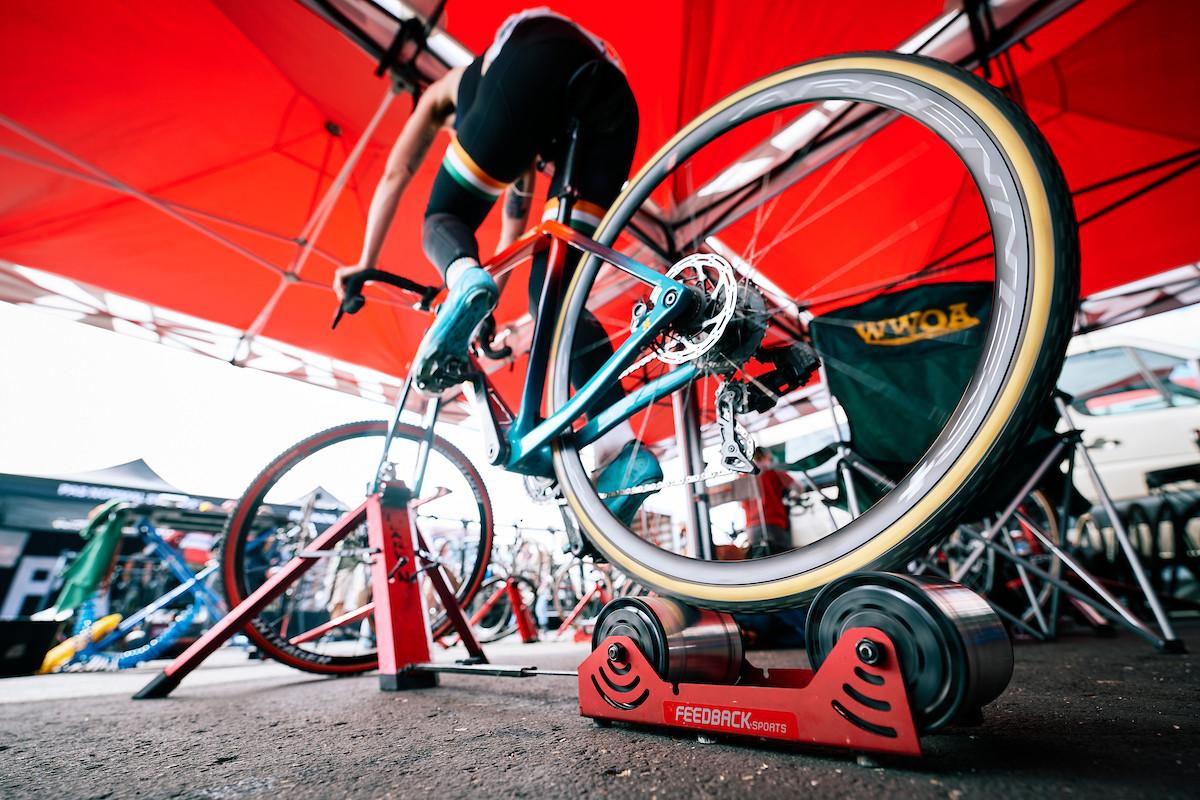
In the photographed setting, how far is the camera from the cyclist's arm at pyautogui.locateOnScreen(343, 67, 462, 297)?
1255 millimetres

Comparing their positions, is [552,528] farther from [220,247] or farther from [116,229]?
[116,229]

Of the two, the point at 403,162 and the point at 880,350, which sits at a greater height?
the point at 403,162

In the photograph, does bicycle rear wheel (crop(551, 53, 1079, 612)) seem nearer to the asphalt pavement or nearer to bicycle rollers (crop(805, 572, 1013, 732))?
bicycle rollers (crop(805, 572, 1013, 732))

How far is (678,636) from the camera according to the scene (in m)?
0.62

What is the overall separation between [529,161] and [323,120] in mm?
3225

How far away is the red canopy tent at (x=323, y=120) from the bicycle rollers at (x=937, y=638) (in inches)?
113

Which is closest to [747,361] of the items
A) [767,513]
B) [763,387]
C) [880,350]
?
[763,387]

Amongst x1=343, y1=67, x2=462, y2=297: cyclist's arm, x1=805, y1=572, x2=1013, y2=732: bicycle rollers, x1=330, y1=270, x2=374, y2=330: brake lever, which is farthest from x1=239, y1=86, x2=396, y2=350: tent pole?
x1=805, y1=572, x2=1013, y2=732: bicycle rollers

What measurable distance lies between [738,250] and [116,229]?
4.70 metres

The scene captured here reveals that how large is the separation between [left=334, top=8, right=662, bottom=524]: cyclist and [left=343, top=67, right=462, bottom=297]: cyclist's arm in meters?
0.14

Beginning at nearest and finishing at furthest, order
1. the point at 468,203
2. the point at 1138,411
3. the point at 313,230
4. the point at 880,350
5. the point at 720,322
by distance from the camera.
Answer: the point at 720,322 < the point at 468,203 < the point at 880,350 < the point at 1138,411 < the point at 313,230

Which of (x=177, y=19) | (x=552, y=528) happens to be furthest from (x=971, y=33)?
(x=552, y=528)

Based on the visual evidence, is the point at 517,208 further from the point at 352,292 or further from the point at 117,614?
the point at 117,614

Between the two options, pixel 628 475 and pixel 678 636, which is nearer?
pixel 678 636
